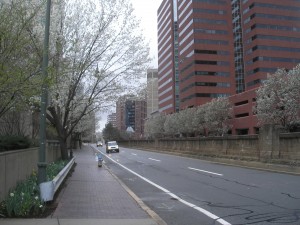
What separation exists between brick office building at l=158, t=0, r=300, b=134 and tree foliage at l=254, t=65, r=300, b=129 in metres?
69.8

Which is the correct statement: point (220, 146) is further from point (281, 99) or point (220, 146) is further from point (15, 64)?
point (15, 64)

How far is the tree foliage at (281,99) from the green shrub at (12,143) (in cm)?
4073

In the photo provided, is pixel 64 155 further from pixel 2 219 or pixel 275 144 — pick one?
pixel 2 219

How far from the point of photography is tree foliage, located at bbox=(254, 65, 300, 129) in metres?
50.7

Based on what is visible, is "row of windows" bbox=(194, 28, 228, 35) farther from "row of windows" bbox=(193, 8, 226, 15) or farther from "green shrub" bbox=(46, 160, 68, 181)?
"green shrub" bbox=(46, 160, 68, 181)

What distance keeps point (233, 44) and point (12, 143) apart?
5034 inches

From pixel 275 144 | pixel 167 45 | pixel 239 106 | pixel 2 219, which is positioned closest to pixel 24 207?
pixel 2 219

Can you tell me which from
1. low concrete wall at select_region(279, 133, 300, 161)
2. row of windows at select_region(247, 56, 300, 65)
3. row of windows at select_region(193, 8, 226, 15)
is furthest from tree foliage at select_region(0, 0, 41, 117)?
row of windows at select_region(193, 8, 226, 15)

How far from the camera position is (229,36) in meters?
135

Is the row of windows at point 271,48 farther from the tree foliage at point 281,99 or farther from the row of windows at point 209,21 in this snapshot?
the tree foliage at point 281,99

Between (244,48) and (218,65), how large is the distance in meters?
10.5

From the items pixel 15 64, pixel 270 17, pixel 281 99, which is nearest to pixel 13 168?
pixel 15 64

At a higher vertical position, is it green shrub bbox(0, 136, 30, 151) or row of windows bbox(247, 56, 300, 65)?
row of windows bbox(247, 56, 300, 65)

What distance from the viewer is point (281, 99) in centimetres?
5247
